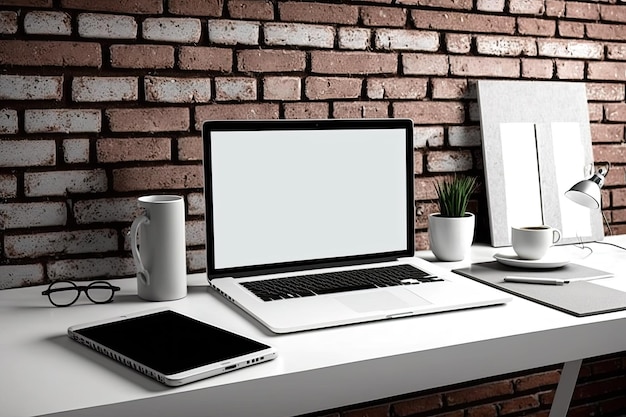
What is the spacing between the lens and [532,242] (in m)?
1.75

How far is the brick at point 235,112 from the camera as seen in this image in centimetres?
176

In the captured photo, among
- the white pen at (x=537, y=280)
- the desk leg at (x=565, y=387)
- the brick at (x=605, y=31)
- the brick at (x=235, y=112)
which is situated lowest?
the desk leg at (x=565, y=387)

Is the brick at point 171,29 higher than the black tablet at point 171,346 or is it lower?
higher

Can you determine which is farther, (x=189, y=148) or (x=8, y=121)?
(x=189, y=148)

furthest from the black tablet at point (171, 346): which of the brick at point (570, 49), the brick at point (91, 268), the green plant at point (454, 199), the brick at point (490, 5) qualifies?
the brick at point (570, 49)

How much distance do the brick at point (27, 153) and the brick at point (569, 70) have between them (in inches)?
59.2

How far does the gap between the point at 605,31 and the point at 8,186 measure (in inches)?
72.3

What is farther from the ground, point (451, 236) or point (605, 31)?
point (605, 31)

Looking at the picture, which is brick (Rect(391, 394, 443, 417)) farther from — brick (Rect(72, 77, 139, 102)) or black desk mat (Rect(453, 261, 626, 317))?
brick (Rect(72, 77, 139, 102))

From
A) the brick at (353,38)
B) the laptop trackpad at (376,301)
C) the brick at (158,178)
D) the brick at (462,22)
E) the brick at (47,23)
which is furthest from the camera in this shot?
the brick at (462,22)

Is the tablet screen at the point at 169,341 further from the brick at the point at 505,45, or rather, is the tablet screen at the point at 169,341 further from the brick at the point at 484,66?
the brick at the point at 505,45

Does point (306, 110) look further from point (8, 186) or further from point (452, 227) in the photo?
point (8, 186)

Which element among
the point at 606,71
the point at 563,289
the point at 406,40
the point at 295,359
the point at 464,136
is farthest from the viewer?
the point at 606,71

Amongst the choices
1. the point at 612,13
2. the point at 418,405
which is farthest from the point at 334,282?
the point at 612,13
